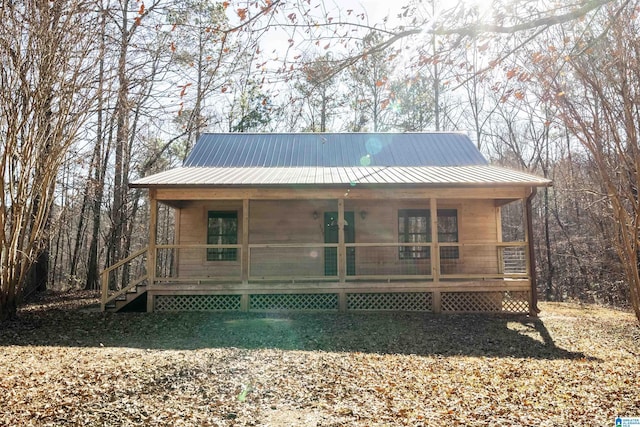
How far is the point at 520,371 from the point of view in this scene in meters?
6.52

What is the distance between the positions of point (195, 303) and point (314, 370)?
243 inches

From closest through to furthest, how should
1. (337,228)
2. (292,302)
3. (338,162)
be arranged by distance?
1. (292,302)
2. (337,228)
3. (338,162)

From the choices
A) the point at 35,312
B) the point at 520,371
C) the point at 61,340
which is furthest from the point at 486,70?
the point at 35,312

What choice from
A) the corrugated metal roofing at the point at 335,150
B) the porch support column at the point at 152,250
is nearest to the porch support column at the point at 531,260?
the corrugated metal roofing at the point at 335,150

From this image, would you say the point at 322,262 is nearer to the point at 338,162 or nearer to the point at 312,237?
the point at 312,237

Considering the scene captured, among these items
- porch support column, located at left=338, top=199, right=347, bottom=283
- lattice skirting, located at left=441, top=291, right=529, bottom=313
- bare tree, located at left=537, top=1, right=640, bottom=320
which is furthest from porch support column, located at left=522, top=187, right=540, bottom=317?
porch support column, located at left=338, top=199, right=347, bottom=283

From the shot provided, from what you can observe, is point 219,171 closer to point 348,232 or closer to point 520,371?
point 348,232

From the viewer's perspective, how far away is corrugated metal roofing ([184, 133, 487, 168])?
14812 millimetres

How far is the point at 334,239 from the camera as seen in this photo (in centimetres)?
1377

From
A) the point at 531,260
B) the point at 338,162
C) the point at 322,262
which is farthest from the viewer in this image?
the point at 338,162

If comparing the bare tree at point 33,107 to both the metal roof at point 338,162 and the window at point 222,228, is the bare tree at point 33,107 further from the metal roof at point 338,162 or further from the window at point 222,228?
the window at point 222,228

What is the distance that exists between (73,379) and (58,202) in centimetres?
1970

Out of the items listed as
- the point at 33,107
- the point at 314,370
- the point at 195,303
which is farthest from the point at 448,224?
the point at 33,107

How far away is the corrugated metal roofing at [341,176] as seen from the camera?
11156mm
